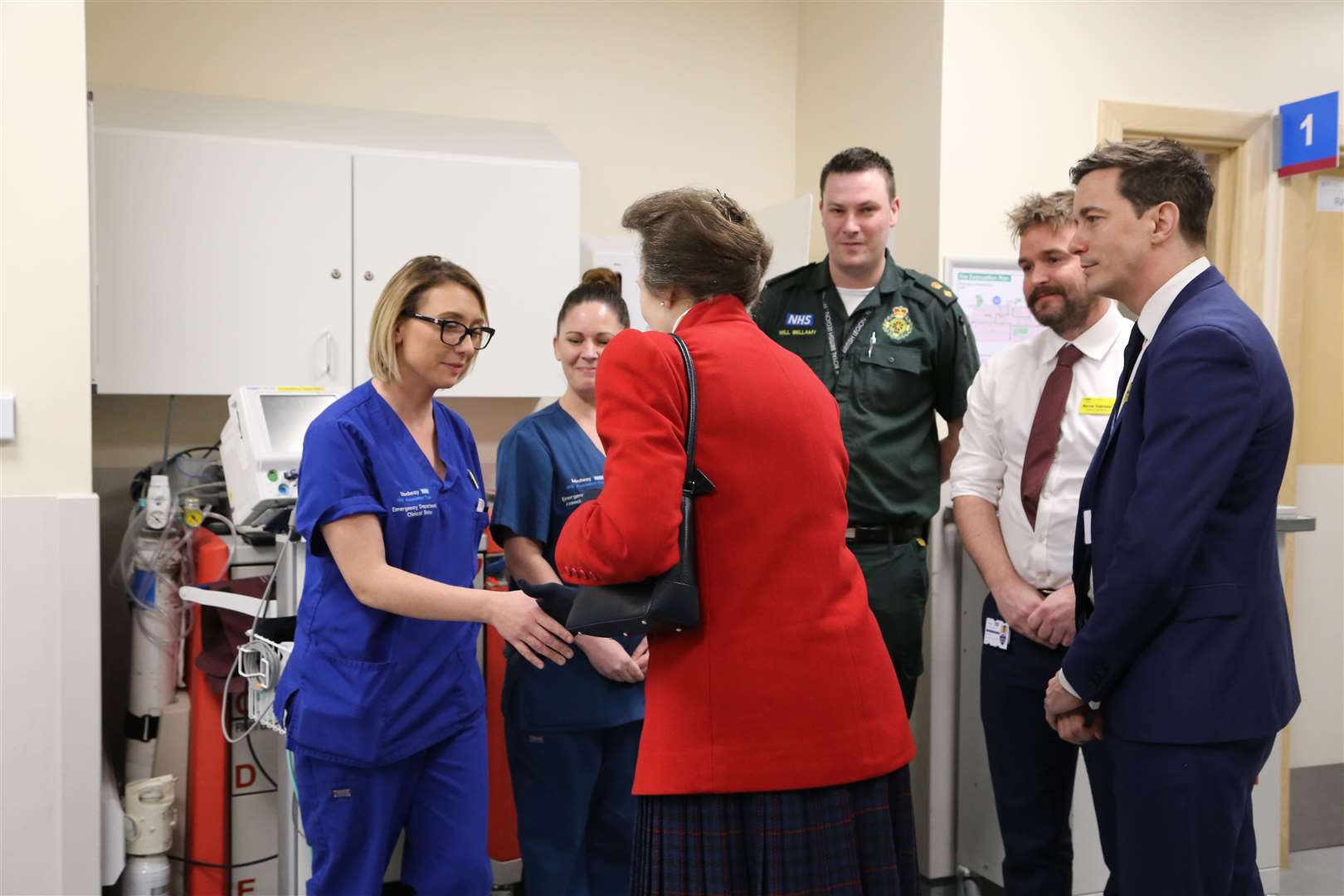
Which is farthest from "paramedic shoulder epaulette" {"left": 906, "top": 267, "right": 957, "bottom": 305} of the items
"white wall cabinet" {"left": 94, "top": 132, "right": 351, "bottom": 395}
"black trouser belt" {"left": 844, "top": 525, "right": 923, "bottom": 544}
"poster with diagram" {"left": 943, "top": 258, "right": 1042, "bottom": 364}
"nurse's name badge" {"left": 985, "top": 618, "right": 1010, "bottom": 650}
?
"white wall cabinet" {"left": 94, "top": 132, "right": 351, "bottom": 395}

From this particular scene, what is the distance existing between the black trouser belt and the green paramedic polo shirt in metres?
0.01

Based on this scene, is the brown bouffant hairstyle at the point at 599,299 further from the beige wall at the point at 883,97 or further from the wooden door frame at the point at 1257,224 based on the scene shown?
the wooden door frame at the point at 1257,224

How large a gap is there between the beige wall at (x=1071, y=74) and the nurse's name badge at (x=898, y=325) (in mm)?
783

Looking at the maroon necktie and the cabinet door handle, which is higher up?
the cabinet door handle

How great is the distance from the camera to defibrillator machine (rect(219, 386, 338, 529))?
2467mm

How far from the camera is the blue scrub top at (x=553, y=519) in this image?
85.8 inches

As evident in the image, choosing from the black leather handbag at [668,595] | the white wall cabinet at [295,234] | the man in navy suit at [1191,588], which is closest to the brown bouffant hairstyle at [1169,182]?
the man in navy suit at [1191,588]

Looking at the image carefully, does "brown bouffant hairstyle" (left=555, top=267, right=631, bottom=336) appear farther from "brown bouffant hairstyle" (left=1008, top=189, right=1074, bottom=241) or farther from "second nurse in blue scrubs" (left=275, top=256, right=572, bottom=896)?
"brown bouffant hairstyle" (left=1008, top=189, right=1074, bottom=241)

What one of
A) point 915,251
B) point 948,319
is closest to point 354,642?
point 948,319

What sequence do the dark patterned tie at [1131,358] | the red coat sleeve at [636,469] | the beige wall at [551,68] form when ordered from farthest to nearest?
the beige wall at [551,68]
the dark patterned tie at [1131,358]
the red coat sleeve at [636,469]

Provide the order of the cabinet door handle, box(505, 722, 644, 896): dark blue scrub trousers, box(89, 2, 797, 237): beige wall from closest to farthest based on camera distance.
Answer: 1. box(505, 722, 644, 896): dark blue scrub trousers
2. the cabinet door handle
3. box(89, 2, 797, 237): beige wall

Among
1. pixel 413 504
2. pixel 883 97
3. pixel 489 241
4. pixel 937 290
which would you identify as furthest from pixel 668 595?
pixel 883 97

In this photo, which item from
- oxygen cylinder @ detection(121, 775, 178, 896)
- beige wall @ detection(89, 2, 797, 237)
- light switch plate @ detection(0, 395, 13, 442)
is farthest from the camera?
beige wall @ detection(89, 2, 797, 237)

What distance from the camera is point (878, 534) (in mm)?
2496
